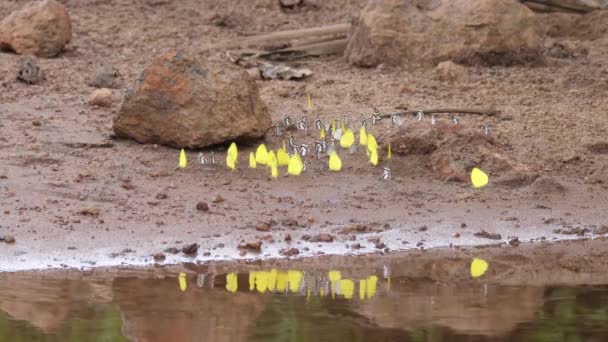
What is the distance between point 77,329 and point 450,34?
18.0 ft

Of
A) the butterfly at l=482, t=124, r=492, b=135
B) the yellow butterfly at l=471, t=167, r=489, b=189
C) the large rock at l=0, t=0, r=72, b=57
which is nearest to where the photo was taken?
the yellow butterfly at l=471, t=167, r=489, b=189

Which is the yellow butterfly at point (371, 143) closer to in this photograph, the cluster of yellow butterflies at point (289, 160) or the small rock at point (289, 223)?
the cluster of yellow butterflies at point (289, 160)

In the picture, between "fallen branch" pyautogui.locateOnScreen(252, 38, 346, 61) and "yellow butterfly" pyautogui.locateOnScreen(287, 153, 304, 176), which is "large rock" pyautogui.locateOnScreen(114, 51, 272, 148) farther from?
"fallen branch" pyautogui.locateOnScreen(252, 38, 346, 61)

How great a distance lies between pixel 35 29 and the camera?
10203mm

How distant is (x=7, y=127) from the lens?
8.65 meters

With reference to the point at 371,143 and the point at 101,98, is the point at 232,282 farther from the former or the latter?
the point at 101,98

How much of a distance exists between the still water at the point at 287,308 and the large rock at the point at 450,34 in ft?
12.5

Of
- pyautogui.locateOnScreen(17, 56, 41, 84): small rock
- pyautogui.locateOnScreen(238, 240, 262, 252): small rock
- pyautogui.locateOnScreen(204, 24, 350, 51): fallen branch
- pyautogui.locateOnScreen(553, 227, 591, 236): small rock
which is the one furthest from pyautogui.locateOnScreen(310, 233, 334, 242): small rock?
pyautogui.locateOnScreen(204, 24, 350, 51): fallen branch

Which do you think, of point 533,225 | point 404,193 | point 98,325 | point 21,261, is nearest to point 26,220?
point 21,261

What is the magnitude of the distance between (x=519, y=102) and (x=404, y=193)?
186cm

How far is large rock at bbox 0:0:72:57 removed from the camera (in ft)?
33.4

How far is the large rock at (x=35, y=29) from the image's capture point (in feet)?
33.4

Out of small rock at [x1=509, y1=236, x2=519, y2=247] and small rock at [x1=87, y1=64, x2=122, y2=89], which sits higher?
small rock at [x1=87, y1=64, x2=122, y2=89]

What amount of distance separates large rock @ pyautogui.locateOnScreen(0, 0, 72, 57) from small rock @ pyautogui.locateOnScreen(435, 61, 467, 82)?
289 cm
